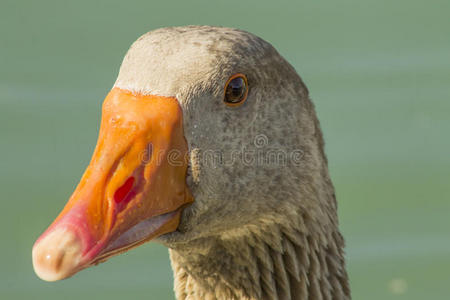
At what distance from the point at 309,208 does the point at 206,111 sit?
78 cm

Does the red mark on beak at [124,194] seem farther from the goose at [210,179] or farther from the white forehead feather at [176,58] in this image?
the white forehead feather at [176,58]

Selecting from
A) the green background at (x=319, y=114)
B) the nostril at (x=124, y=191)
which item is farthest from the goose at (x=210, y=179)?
→ the green background at (x=319, y=114)

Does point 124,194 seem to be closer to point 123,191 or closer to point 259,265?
point 123,191

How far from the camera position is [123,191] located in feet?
10.4

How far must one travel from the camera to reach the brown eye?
11.4 feet

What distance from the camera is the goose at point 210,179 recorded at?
3.15m

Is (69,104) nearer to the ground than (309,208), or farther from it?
farther from it

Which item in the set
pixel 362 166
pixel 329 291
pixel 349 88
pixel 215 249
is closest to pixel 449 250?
pixel 362 166

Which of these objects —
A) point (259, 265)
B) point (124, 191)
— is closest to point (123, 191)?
point (124, 191)

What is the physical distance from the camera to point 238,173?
3568mm

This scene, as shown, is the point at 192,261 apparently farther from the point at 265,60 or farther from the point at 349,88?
the point at 349,88

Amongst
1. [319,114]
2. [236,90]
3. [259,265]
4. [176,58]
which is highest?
[176,58]

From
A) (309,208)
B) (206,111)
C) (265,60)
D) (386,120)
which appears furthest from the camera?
(386,120)

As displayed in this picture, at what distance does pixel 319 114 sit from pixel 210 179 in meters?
3.58
